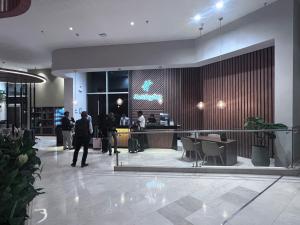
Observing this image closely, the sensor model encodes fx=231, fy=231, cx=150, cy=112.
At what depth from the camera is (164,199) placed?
163 inches

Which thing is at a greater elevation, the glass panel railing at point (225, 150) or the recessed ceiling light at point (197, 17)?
the recessed ceiling light at point (197, 17)

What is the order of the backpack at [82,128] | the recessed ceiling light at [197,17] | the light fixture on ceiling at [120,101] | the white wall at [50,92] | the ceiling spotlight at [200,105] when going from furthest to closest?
the white wall at [50,92] < the light fixture on ceiling at [120,101] < the ceiling spotlight at [200,105] < the recessed ceiling light at [197,17] < the backpack at [82,128]

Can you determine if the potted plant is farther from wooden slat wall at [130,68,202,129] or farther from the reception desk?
wooden slat wall at [130,68,202,129]

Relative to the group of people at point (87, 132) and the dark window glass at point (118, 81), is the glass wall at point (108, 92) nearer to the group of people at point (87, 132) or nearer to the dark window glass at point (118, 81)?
the dark window glass at point (118, 81)

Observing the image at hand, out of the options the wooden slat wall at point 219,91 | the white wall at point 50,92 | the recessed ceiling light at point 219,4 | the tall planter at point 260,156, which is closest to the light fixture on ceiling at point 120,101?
the wooden slat wall at point 219,91

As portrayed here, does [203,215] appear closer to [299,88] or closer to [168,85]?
[299,88]

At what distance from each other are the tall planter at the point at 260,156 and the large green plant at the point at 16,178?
19.2 feet

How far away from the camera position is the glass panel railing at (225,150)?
19.1ft

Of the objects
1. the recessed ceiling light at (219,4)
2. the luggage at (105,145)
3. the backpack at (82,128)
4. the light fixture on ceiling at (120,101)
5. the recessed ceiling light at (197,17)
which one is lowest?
the luggage at (105,145)

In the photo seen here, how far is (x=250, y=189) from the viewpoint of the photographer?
4.59m

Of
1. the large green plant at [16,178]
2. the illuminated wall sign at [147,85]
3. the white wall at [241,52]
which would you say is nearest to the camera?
the large green plant at [16,178]

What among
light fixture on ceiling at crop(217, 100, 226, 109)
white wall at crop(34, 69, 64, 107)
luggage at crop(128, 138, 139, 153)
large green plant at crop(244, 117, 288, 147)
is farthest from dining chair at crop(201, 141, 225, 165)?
white wall at crop(34, 69, 64, 107)

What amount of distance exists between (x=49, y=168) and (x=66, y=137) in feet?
11.1

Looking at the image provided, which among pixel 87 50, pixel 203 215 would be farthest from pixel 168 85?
pixel 203 215
